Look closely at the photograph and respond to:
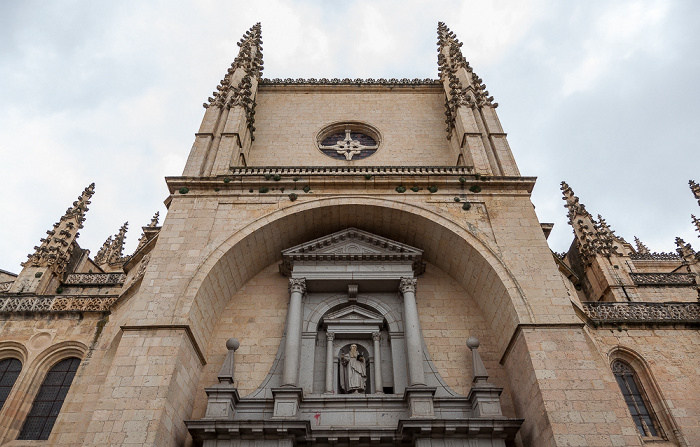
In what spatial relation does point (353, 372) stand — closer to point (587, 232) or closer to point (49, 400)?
point (49, 400)

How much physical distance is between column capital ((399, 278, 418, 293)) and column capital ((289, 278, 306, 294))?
100 inches

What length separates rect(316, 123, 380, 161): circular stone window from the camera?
56.6 feet

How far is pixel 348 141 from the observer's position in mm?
17797

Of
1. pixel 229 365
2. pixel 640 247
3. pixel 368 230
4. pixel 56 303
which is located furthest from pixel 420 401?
pixel 640 247

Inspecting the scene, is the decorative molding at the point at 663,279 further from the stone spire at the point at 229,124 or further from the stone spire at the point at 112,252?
the stone spire at the point at 112,252

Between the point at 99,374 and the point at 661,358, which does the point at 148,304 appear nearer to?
the point at 99,374

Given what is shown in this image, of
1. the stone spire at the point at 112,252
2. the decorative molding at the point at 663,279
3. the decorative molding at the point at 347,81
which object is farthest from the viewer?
the stone spire at the point at 112,252

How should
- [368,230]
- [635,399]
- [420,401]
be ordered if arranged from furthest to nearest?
[368,230]
[635,399]
[420,401]

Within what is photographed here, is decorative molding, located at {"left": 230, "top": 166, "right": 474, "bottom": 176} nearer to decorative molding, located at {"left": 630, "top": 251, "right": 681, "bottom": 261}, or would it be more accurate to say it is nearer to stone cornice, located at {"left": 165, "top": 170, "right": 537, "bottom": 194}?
stone cornice, located at {"left": 165, "top": 170, "right": 537, "bottom": 194}

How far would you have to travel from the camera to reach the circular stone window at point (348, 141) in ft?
56.6

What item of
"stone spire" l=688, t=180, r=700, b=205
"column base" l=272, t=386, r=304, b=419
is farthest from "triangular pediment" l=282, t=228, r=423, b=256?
"stone spire" l=688, t=180, r=700, b=205

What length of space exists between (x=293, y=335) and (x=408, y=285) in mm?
3226

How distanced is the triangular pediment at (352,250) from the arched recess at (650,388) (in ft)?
18.7

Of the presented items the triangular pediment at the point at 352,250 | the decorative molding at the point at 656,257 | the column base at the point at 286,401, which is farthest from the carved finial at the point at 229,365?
the decorative molding at the point at 656,257
